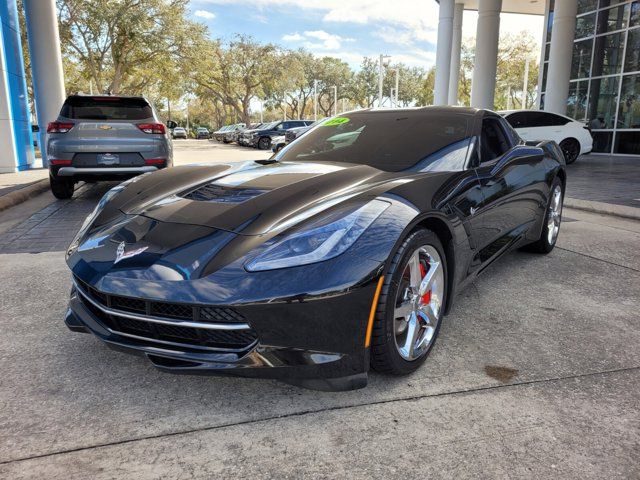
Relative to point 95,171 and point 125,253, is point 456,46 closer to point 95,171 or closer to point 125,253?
point 95,171

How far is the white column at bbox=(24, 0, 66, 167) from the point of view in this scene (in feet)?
45.7

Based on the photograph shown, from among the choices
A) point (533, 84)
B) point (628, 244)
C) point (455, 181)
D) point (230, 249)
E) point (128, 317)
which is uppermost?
point (533, 84)

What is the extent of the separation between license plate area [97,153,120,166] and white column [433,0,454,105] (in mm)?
14350

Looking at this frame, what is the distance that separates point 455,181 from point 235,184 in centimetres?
126

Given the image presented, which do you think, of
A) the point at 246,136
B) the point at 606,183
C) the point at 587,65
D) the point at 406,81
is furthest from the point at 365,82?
the point at 606,183

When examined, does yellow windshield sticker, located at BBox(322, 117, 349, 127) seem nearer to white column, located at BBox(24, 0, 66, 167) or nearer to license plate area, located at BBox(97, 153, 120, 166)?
license plate area, located at BBox(97, 153, 120, 166)

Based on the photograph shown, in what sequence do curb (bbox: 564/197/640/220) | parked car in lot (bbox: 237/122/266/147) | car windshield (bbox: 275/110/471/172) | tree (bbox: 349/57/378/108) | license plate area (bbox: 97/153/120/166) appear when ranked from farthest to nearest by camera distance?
tree (bbox: 349/57/378/108), parked car in lot (bbox: 237/122/266/147), license plate area (bbox: 97/153/120/166), curb (bbox: 564/197/640/220), car windshield (bbox: 275/110/471/172)

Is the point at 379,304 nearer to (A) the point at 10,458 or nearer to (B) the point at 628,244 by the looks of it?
(A) the point at 10,458

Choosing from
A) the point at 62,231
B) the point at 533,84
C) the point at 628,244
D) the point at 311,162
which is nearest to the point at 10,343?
the point at 311,162

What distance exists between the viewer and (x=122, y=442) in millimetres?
1966

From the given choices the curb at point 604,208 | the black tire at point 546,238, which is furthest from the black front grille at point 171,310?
the curb at point 604,208

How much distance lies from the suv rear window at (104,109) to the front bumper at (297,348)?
6.63m

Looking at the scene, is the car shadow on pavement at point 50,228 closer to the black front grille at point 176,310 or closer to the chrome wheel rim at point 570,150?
the black front grille at point 176,310

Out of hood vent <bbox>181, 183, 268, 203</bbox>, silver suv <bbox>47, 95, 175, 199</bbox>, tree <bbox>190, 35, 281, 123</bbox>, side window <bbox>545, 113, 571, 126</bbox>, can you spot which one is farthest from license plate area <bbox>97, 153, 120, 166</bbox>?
tree <bbox>190, 35, 281, 123</bbox>
